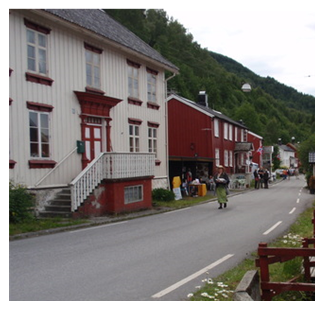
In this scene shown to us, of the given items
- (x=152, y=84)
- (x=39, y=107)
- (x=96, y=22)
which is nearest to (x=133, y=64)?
(x=152, y=84)

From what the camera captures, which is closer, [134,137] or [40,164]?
[40,164]

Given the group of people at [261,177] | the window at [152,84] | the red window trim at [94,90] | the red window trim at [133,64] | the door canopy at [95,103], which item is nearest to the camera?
the door canopy at [95,103]

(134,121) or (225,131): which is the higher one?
(225,131)

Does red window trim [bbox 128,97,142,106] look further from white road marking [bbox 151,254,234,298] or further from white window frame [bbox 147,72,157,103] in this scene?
white road marking [bbox 151,254,234,298]

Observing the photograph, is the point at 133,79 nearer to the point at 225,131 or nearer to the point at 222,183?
the point at 222,183

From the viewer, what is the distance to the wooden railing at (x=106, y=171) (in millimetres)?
14875

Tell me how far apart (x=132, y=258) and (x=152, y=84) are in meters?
16.6

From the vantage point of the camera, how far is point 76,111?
1702 centimetres

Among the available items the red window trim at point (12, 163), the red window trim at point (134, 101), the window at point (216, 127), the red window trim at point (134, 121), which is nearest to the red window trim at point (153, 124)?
the red window trim at point (134, 121)

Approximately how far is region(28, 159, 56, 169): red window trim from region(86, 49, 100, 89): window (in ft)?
13.9

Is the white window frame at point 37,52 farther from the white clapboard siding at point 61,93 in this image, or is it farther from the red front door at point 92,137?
the red front door at point 92,137

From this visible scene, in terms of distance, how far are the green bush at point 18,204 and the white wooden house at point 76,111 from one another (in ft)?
3.96

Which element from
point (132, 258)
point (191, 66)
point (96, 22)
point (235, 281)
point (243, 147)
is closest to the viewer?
point (235, 281)

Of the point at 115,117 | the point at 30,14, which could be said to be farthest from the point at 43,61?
the point at 115,117
